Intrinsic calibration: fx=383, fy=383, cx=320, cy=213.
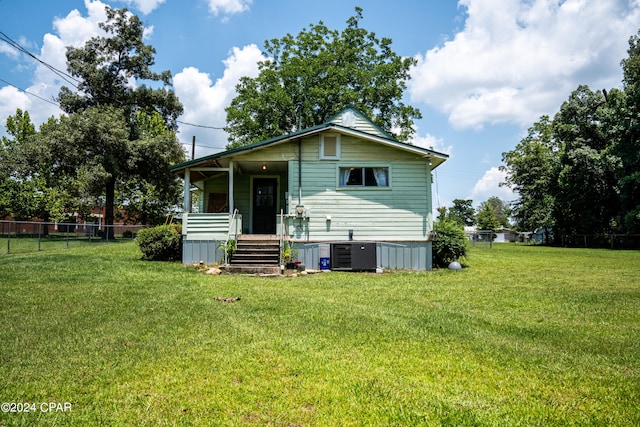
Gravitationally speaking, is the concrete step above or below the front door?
below

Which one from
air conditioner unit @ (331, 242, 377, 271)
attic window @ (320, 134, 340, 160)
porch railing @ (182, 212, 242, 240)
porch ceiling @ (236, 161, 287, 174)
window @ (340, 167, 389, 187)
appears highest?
attic window @ (320, 134, 340, 160)

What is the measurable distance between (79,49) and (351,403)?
112ft

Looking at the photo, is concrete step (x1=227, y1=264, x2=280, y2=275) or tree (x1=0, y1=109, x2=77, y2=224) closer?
concrete step (x1=227, y1=264, x2=280, y2=275)

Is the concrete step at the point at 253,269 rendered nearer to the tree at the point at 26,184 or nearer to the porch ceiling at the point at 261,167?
the porch ceiling at the point at 261,167

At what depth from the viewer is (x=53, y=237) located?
28812 millimetres

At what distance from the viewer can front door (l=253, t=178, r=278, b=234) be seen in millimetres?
16438

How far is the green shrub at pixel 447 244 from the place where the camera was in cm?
1368

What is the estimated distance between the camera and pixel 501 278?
1091cm

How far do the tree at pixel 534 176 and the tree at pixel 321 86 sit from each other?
49.9 feet

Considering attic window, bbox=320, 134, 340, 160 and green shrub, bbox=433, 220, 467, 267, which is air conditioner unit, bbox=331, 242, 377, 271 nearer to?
green shrub, bbox=433, 220, 467, 267

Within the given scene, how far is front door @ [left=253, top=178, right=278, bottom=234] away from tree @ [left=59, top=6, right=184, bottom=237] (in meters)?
14.7

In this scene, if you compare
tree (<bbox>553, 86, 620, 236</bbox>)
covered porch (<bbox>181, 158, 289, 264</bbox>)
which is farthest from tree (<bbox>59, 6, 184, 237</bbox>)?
tree (<bbox>553, 86, 620, 236</bbox>)

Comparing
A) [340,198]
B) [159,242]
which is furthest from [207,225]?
[340,198]

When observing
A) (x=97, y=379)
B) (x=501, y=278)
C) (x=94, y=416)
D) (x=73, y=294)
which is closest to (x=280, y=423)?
(x=94, y=416)
